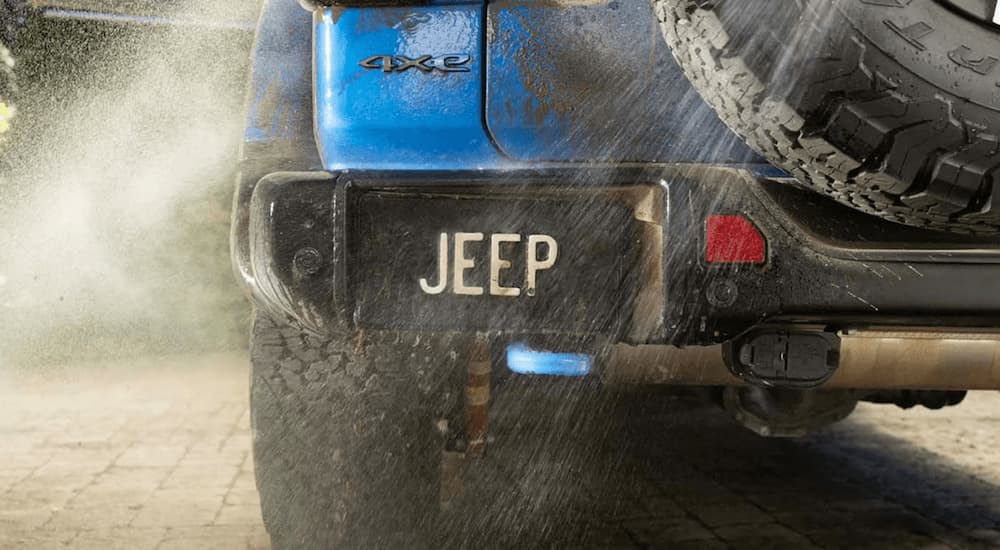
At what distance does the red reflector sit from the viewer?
179 centimetres

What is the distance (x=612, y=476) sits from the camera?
12.1ft

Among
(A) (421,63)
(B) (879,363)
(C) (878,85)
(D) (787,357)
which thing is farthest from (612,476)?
(C) (878,85)

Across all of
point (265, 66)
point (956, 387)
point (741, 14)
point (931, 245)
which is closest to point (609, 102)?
point (741, 14)

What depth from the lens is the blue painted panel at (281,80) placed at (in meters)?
2.31

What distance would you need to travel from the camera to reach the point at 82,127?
713cm

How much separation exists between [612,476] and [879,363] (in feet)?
5.46

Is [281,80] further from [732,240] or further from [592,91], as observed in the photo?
[732,240]

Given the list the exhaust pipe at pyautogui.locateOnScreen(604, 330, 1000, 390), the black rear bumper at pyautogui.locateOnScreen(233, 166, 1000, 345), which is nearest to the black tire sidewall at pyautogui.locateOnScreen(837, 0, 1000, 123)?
the black rear bumper at pyautogui.locateOnScreen(233, 166, 1000, 345)

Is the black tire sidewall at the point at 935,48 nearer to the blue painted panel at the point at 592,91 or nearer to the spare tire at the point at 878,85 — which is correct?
the spare tire at the point at 878,85

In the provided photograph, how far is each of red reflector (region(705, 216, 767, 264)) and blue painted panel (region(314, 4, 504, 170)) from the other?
0.48 m

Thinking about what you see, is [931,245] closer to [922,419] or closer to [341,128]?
[341,128]

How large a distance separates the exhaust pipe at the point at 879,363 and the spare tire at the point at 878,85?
1.84 ft

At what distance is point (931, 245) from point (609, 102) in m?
0.66

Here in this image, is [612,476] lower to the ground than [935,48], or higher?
lower
